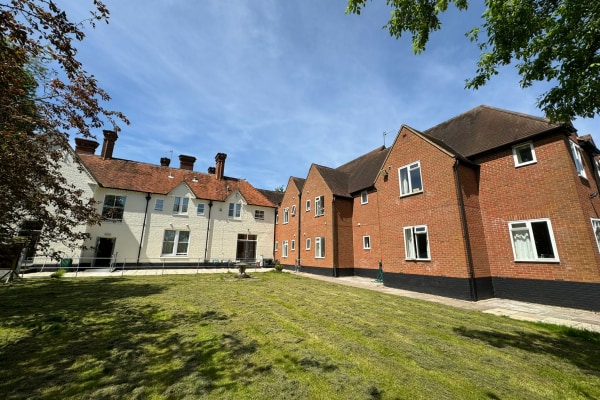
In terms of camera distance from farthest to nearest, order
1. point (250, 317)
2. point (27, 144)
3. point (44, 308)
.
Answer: point (44, 308)
point (250, 317)
point (27, 144)

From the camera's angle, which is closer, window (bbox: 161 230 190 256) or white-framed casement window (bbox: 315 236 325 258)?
white-framed casement window (bbox: 315 236 325 258)

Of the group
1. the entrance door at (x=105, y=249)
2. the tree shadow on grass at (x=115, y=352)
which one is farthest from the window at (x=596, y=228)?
the entrance door at (x=105, y=249)

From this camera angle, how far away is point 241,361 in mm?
4605

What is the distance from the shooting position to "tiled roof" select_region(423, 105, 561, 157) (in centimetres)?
1166

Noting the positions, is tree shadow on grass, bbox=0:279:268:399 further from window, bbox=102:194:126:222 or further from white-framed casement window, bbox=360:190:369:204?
window, bbox=102:194:126:222

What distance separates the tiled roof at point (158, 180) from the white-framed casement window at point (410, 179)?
19027 millimetres

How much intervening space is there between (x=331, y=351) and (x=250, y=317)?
10.9ft

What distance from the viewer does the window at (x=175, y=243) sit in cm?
2478

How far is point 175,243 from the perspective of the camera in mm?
25203

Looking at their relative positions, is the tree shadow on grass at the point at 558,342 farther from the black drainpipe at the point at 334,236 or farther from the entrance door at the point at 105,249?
the entrance door at the point at 105,249

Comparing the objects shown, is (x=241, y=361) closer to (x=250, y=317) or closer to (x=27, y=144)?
(x=250, y=317)

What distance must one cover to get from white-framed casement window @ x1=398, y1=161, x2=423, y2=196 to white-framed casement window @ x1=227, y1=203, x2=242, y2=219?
1952 cm

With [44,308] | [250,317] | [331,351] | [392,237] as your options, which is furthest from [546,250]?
[44,308]

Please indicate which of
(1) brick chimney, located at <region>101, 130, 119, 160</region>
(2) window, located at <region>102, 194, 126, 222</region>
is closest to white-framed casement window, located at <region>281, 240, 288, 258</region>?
(2) window, located at <region>102, 194, 126, 222</region>
